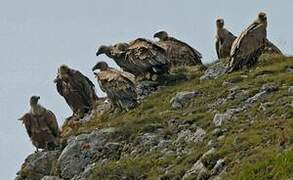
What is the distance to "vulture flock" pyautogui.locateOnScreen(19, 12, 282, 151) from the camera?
2964 cm

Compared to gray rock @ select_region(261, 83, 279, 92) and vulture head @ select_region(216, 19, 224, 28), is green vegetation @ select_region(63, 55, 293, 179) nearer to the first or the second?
gray rock @ select_region(261, 83, 279, 92)

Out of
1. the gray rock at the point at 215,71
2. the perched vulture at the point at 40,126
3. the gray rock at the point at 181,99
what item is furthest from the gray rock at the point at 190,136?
the gray rock at the point at 215,71

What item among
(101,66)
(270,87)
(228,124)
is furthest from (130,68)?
(228,124)

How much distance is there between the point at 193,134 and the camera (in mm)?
24594

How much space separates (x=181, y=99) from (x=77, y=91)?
574 centimetres

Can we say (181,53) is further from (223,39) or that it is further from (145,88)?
(145,88)

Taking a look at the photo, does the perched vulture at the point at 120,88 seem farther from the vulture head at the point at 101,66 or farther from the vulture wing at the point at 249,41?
A: the vulture wing at the point at 249,41

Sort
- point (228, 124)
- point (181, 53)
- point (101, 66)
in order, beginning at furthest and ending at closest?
1. point (181, 53)
2. point (101, 66)
3. point (228, 124)

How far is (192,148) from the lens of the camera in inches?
926

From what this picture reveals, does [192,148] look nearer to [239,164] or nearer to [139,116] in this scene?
[239,164]

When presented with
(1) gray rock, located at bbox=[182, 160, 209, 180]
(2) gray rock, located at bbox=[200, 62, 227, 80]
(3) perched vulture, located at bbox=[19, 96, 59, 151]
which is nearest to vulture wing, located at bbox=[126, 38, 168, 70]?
(2) gray rock, located at bbox=[200, 62, 227, 80]

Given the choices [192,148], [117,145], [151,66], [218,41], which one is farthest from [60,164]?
[218,41]

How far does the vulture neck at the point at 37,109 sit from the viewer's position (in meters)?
29.6

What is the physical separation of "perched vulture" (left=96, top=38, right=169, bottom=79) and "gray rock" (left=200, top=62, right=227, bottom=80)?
1359 mm
